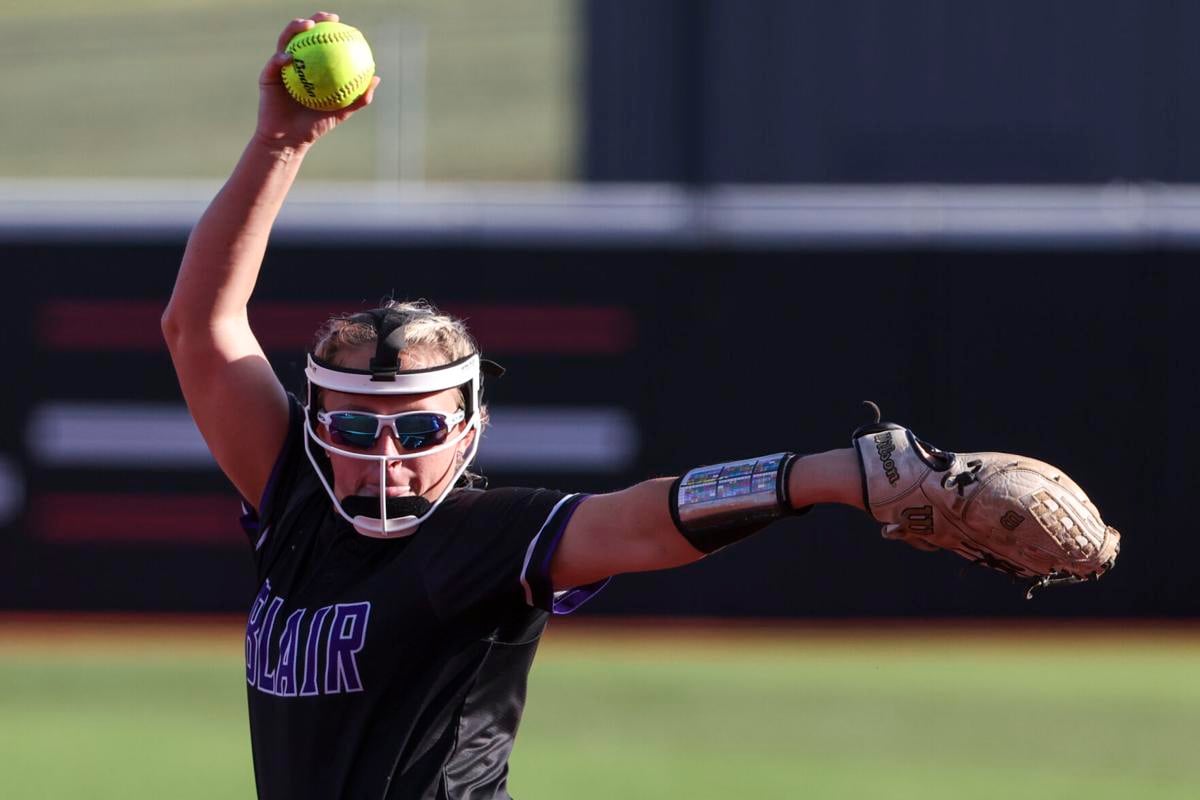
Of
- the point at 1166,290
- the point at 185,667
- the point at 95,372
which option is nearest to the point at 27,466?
the point at 95,372

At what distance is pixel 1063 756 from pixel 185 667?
470 cm

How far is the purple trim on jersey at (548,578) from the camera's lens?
2.92m

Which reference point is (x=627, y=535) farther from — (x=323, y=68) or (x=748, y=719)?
(x=748, y=719)

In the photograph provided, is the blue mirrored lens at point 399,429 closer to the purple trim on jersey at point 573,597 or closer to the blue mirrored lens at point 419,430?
the blue mirrored lens at point 419,430

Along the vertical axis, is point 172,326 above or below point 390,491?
above

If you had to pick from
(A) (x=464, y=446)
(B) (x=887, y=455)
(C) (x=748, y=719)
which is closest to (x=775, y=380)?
(C) (x=748, y=719)

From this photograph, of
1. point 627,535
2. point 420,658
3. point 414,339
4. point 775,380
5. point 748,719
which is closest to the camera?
point 627,535

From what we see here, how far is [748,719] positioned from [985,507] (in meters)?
5.38

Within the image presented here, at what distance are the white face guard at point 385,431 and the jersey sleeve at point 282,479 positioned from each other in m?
0.12

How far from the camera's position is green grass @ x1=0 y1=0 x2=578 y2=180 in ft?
48.4

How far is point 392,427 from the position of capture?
306 centimetres

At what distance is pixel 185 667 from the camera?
30.0 ft

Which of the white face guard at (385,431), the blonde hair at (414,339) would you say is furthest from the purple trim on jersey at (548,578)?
the blonde hair at (414,339)

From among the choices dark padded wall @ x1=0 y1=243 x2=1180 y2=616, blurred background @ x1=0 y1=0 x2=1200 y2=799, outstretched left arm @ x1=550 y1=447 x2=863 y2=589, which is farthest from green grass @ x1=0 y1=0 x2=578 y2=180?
outstretched left arm @ x1=550 y1=447 x2=863 y2=589
